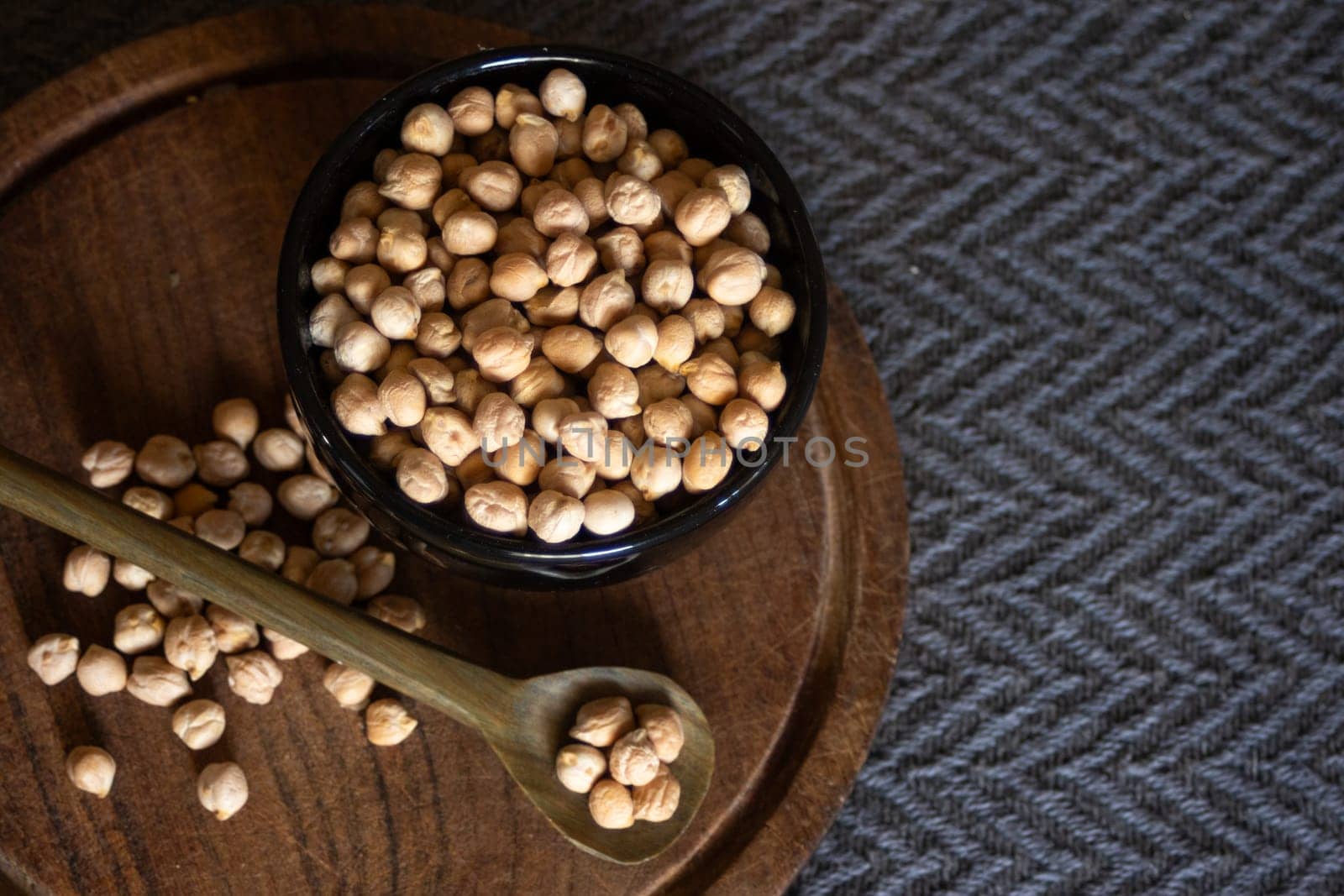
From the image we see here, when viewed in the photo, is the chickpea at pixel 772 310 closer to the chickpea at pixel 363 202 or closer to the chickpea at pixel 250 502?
the chickpea at pixel 363 202

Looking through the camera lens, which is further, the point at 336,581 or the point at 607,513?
the point at 336,581

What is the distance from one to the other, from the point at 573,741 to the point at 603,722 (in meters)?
0.03

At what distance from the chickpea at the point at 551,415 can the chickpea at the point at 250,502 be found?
0.74 feet

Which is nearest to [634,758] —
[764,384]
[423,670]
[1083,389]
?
[423,670]

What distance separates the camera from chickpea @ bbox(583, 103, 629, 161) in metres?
0.74

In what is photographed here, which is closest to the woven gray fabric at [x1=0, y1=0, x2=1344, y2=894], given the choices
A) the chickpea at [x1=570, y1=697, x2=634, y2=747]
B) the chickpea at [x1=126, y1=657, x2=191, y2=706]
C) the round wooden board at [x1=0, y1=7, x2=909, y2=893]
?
the round wooden board at [x1=0, y1=7, x2=909, y2=893]

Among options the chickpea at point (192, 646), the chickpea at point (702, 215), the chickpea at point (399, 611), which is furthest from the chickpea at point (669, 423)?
the chickpea at point (192, 646)

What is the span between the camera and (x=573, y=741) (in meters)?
0.76

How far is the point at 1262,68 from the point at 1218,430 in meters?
0.34

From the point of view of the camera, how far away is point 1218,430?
1.03 metres

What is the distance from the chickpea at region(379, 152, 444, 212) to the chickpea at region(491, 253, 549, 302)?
66mm

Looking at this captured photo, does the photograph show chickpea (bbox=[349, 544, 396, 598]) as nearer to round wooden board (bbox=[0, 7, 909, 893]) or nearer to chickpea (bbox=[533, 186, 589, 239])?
round wooden board (bbox=[0, 7, 909, 893])

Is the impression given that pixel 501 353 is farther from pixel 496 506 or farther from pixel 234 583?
pixel 234 583

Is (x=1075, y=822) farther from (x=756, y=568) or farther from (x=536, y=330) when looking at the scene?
(x=536, y=330)
